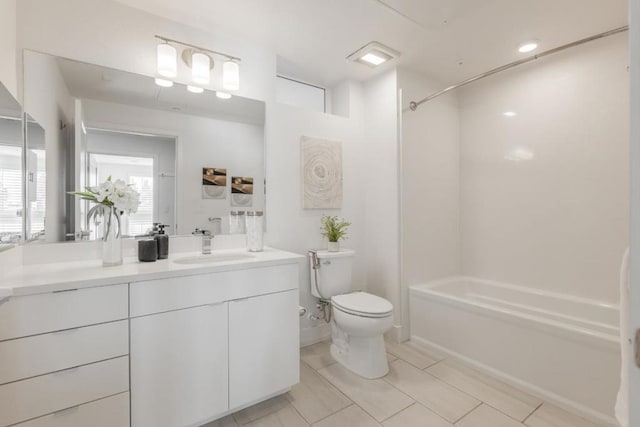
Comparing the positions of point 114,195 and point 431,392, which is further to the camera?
point 431,392

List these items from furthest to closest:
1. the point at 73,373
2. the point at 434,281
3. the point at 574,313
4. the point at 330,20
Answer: the point at 434,281
the point at 574,313
the point at 330,20
the point at 73,373

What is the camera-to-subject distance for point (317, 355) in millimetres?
2301

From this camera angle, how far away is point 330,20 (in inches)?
75.4

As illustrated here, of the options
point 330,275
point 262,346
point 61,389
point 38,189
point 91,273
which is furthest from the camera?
point 330,275

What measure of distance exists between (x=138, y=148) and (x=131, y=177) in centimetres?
19

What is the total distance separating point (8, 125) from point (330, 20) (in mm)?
1802

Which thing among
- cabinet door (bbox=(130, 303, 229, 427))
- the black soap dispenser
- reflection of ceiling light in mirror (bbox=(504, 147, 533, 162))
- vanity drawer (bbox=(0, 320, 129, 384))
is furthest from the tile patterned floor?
reflection of ceiling light in mirror (bbox=(504, 147, 533, 162))

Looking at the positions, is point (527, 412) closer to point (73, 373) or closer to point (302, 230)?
point (302, 230)

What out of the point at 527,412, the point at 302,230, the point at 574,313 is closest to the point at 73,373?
the point at 302,230

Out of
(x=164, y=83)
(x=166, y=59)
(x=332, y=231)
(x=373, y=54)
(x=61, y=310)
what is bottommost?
(x=61, y=310)

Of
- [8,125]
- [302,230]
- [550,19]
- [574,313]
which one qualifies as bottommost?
[574,313]

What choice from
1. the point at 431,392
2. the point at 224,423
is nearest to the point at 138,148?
the point at 224,423

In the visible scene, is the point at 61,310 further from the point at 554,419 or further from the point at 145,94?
the point at 554,419

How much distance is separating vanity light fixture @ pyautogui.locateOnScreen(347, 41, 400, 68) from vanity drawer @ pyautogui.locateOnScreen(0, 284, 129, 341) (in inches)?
87.1
